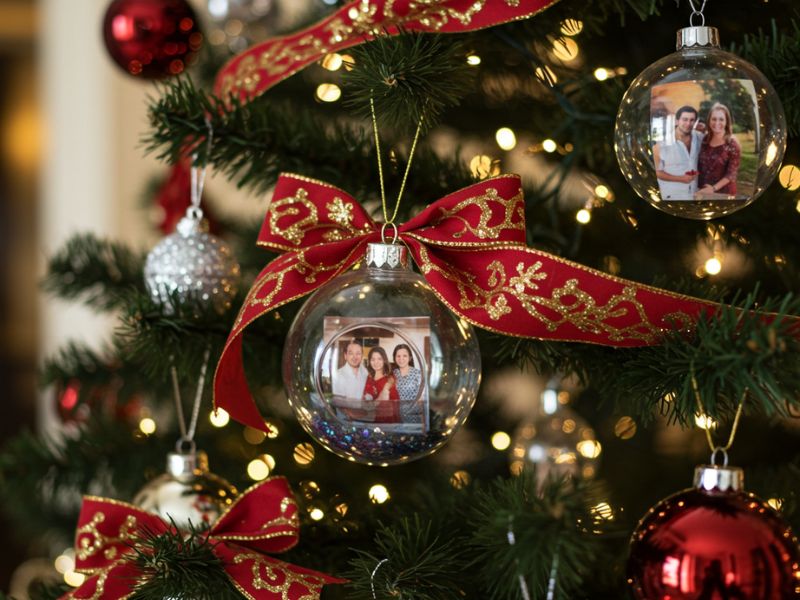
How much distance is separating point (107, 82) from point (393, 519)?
1514 millimetres

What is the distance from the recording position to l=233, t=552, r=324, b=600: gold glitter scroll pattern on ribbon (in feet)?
1.59

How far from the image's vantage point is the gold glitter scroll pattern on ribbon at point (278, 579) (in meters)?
0.49

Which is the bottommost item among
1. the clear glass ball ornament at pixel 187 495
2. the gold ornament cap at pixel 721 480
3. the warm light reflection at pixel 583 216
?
the clear glass ball ornament at pixel 187 495

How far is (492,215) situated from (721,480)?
17cm

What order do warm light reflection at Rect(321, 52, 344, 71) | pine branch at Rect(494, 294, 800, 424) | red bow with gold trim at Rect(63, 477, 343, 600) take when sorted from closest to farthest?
1. pine branch at Rect(494, 294, 800, 424)
2. red bow with gold trim at Rect(63, 477, 343, 600)
3. warm light reflection at Rect(321, 52, 344, 71)

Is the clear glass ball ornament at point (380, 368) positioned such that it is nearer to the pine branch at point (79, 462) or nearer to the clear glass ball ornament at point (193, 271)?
the clear glass ball ornament at point (193, 271)

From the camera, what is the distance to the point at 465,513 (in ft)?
1.77

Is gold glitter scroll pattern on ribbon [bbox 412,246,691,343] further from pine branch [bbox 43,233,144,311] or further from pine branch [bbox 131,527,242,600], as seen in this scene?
pine branch [bbox 43,233,144,311]

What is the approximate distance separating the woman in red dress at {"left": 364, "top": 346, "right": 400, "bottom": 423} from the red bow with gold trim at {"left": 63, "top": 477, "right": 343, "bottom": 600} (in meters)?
0.12

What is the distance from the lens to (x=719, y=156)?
425 millimetres

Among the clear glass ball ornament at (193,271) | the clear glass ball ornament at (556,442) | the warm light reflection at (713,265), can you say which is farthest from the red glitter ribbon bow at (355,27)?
the clear glass ball ornament at (556,442)

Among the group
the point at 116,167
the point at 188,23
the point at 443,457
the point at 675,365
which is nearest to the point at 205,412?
the point at 443,457

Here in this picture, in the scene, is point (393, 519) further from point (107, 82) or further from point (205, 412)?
point (107, 82)

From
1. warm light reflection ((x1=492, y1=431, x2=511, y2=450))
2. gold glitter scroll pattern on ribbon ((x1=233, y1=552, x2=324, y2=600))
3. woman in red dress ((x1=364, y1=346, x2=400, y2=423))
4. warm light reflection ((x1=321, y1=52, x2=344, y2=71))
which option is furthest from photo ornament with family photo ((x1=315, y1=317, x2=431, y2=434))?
warm light reflection ((x1=492, y1=431, x2=511, y2=450))
